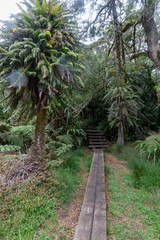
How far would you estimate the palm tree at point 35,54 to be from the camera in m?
2.16

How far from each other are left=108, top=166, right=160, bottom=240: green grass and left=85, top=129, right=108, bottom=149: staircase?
3577 millimetres

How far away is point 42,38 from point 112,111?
3780 mm

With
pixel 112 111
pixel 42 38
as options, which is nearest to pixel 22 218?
pixel 42 38

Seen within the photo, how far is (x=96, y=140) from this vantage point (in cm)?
696

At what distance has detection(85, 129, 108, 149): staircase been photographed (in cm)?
655

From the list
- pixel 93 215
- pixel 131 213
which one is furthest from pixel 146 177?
pixel 93 215

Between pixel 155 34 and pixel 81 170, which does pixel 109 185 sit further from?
pixel 155 34

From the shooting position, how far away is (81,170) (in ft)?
12.6

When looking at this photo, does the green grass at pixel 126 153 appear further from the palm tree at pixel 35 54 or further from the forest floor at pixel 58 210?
the palm tree at pixel 35 54

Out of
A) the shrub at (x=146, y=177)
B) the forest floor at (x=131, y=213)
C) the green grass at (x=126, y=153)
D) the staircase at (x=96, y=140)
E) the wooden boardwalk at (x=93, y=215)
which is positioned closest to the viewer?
the wooden boardwalk at (x=93, y=215)

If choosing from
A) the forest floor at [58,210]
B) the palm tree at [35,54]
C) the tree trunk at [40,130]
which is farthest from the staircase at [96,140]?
the palm tree at [35,54]

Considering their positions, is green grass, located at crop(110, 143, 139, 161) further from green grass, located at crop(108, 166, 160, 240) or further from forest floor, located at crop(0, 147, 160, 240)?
forest floor, located at crop(0, 147, 160, 240)

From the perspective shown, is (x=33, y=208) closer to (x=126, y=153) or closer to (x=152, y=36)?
(x=126, y=153)

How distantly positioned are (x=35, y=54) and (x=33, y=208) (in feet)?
7.34
